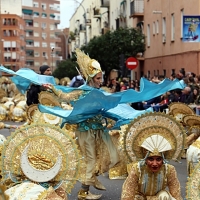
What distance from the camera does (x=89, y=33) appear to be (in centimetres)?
7888

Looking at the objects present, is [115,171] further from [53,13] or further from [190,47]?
[53,13]

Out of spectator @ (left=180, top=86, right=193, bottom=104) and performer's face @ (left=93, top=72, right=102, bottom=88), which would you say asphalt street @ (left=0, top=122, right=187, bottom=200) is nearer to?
performer's face @ (left=93, top=72, right=102, bottom=88)

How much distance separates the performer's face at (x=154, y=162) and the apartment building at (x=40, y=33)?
4765 inches

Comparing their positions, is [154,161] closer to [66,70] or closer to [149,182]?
[149,182]

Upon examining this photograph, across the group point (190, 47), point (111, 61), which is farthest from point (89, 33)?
point (190, 47)

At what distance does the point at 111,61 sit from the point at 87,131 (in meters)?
32.3

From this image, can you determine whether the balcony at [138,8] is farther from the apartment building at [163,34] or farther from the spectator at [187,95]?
the spectator at [187,95]

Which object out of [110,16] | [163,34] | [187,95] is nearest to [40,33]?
[110,16]

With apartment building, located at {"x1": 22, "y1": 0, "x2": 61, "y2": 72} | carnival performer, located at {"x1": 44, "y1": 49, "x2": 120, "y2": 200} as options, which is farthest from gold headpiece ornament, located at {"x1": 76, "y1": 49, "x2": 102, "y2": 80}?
apartment building, located at {"x1": 22, "y1": 0, "x2": 61, "y2": 72}

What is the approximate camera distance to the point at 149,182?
239 inches

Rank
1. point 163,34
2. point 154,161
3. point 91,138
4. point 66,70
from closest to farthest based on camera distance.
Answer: point 154,161 < point 91,138 < point 163,34 < point 66,70

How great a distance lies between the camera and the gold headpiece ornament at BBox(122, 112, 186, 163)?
20.0ft

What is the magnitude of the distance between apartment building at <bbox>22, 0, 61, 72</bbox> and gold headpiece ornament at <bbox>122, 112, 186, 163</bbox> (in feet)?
396

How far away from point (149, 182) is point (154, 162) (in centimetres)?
26
